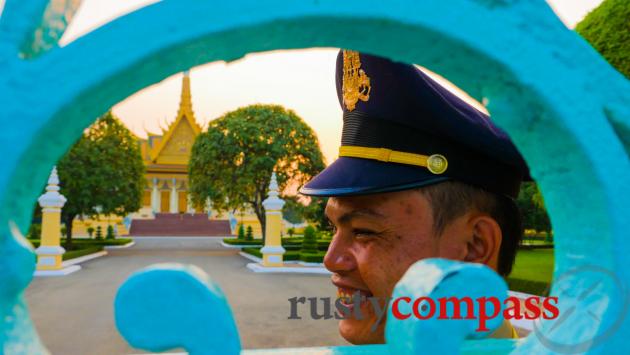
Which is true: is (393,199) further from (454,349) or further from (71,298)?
A: (71,298)

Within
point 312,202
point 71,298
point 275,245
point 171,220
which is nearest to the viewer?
point 71,298

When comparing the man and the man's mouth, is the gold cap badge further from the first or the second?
the man's mouth

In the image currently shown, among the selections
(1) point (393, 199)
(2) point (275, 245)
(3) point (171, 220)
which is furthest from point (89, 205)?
(1) point (393, 199)

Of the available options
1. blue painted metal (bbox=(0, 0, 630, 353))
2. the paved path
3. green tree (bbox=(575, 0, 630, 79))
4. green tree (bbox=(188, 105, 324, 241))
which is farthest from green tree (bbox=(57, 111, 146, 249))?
blue painted metal (bbox=(0, 0, 630, 353))

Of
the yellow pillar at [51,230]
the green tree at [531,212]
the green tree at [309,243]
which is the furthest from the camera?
the green tree at [531,212]

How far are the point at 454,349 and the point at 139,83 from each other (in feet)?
1.39

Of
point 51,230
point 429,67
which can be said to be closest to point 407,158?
point 429,67

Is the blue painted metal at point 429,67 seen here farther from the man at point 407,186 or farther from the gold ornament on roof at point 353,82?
the gold ornament on roof at point 353,82

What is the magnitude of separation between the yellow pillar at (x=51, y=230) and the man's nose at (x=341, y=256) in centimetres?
1317

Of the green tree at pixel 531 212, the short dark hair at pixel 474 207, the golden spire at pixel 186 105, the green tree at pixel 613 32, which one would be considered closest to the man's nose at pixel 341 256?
the short dark hair at pixel 474 207

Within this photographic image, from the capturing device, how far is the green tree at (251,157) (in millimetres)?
18969

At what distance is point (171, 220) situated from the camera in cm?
3444

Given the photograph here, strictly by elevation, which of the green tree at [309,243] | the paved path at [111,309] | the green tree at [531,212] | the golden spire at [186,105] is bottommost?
the paved path at [111,309]

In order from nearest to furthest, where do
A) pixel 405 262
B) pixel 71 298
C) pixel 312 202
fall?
1. pixel 405 262
2. pixel 71 298
3. pixel 312 202
